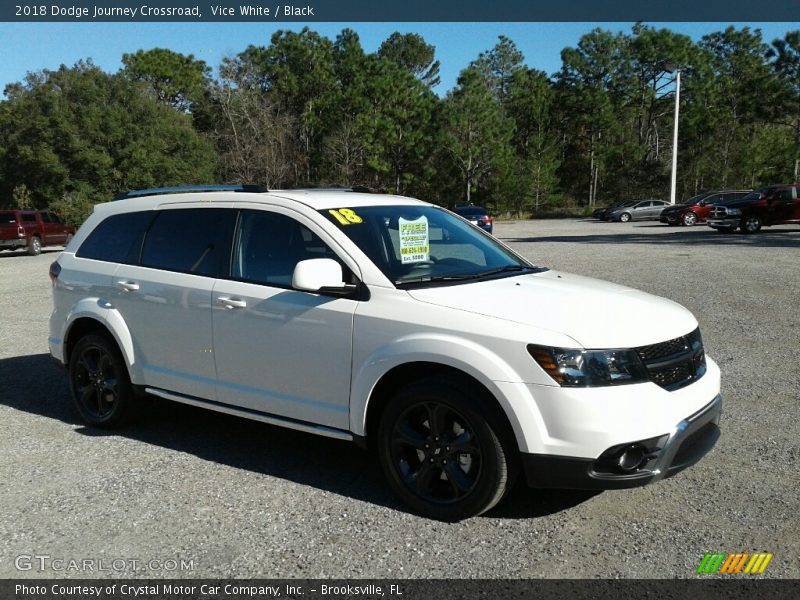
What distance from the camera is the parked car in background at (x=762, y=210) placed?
29.5 metres

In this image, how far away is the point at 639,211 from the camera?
49125 millimetres

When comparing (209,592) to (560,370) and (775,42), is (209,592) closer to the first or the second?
(560,370)

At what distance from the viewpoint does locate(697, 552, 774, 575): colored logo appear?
3.58m

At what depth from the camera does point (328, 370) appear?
4.44 m

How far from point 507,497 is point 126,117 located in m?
47.4

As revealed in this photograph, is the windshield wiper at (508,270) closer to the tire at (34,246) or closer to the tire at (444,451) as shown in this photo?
the tire at (444,451)

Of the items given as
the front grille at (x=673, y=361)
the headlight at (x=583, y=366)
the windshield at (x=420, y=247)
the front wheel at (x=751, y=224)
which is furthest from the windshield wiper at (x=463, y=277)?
the front wheel at (x=751, y=224)

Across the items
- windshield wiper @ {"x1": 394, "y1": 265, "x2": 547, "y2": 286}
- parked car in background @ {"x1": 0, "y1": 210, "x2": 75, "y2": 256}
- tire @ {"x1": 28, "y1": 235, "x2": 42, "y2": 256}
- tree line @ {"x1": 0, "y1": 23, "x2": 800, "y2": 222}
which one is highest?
tree line @ {"x1": 0, "y1": 23, "x2": 800, "y2": 222}

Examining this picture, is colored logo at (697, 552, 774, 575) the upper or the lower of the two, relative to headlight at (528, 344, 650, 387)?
lower

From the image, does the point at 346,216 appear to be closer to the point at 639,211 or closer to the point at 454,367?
the point at 454,367

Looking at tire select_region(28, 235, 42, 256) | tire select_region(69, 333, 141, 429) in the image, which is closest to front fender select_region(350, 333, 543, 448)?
tire select_region(69, 333, 141, 429)

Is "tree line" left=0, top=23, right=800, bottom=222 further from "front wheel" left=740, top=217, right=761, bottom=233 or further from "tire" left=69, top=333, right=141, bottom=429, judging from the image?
"tire" left=69, top=333, right=141, bottom=429

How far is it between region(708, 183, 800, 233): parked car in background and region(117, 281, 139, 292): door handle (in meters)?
28.7

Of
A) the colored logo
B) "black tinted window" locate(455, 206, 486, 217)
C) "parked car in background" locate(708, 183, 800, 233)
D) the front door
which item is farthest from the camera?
"black tinted window" locate(455, 206, 486, 217)
